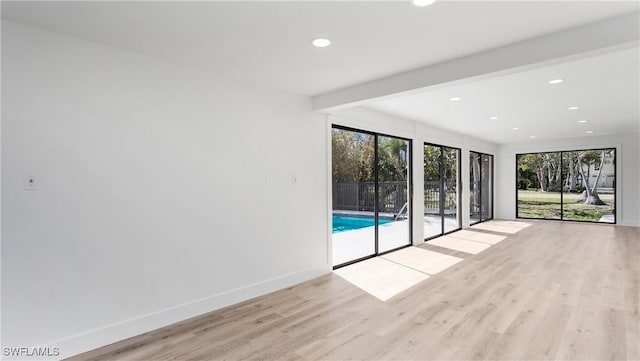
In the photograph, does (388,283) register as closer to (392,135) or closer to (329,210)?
(329,210)

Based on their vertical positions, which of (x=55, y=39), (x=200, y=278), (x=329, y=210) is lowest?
(x=200, y=278)

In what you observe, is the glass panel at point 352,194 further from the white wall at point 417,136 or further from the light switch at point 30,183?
the light switch at point 30,183

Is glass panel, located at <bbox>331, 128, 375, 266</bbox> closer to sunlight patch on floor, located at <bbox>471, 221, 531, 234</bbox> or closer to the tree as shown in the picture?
sunlight patch on floor, located at <bbox>471, 221, 531, 234</bbox>

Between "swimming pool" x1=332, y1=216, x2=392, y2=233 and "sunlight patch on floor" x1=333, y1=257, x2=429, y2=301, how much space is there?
0.66 meters

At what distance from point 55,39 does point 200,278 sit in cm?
223

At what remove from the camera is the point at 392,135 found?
5.86 metres

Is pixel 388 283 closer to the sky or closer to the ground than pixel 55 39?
closer to the ground

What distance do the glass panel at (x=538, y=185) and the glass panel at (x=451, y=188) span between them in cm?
353

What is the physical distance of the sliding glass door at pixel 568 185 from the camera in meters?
9.34

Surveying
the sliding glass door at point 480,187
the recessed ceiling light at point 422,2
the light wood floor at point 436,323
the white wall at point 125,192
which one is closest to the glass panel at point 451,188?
the sliding glass door at point 480,187

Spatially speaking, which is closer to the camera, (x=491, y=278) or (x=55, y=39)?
(x=55, y=39)

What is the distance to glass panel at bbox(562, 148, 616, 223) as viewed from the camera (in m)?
9.24

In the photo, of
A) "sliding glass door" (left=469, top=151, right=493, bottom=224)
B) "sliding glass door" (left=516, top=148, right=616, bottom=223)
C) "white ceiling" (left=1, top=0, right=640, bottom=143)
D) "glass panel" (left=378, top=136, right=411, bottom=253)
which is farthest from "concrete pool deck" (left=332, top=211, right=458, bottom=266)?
"sliding glass door" (left=516, top=148, right=616, bottom=223)

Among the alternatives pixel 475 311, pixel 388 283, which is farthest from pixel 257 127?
pixel 475 311
